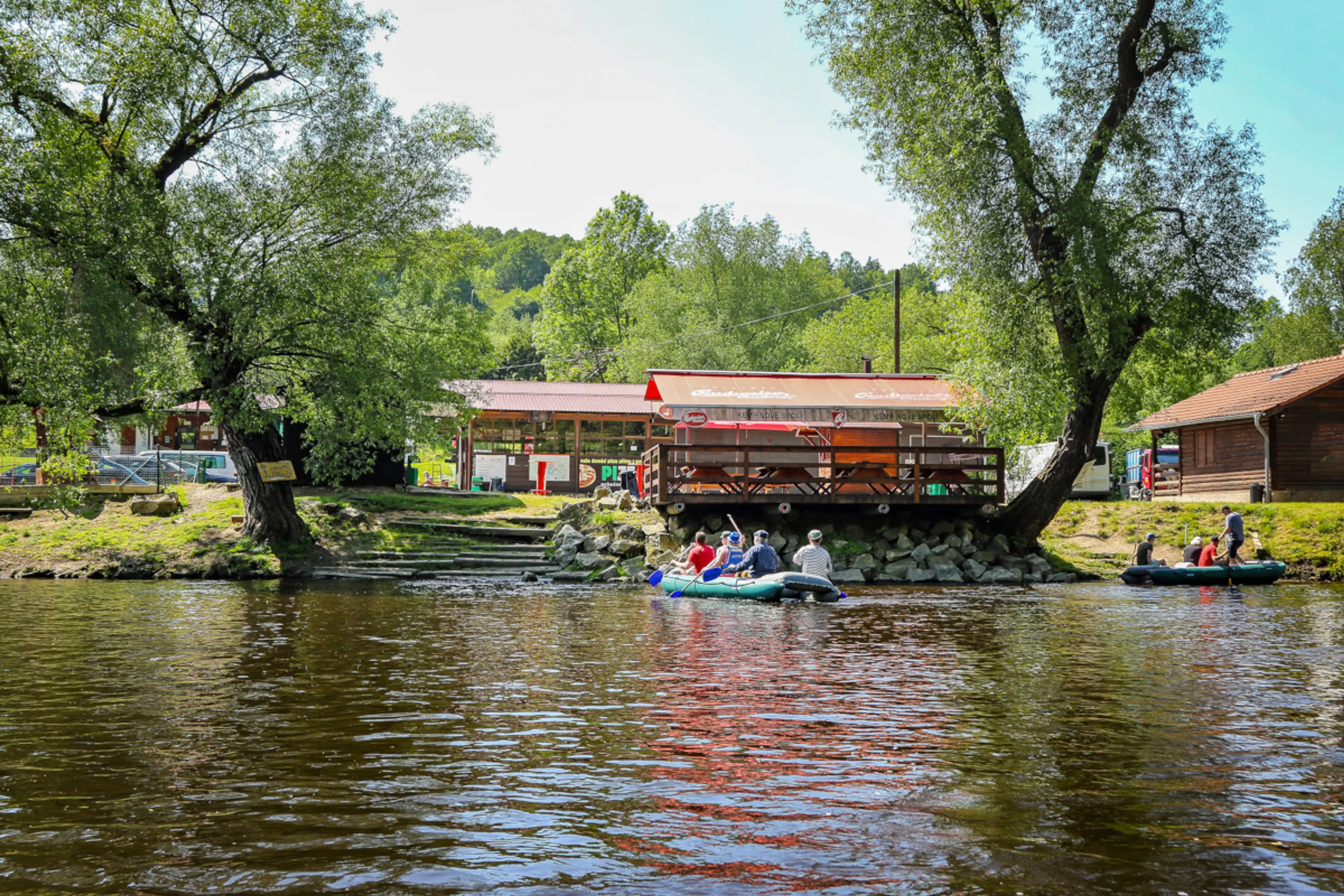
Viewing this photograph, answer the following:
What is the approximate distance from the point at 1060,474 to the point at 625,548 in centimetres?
1035

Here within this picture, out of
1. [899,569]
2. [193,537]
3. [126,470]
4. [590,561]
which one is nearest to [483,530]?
[590,561]

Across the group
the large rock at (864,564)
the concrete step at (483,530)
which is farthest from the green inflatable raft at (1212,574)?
the concrete step at (483,530)

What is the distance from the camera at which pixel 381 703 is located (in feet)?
30.6

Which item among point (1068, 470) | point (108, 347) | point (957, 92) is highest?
point (957, 92)

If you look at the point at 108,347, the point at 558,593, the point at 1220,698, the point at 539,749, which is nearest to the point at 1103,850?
the point at 539,749

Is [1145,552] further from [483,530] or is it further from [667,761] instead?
[667,761]

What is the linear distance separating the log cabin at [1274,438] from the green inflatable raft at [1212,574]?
10.1 m

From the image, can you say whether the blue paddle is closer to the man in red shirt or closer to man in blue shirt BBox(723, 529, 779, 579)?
man in blue shirt BBox(723, 529, 779, 579)

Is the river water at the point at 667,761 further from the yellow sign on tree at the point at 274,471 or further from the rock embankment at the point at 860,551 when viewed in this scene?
the yellow sign on tree at the point at 274,471

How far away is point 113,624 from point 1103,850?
13744 millimetres

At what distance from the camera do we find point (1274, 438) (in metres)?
34.0

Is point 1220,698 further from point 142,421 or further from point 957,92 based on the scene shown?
point 142,421

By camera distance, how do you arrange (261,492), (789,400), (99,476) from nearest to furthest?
1. (261,492)
2. (789,400)
3. (99,476)

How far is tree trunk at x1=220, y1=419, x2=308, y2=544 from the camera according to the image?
987 inches
